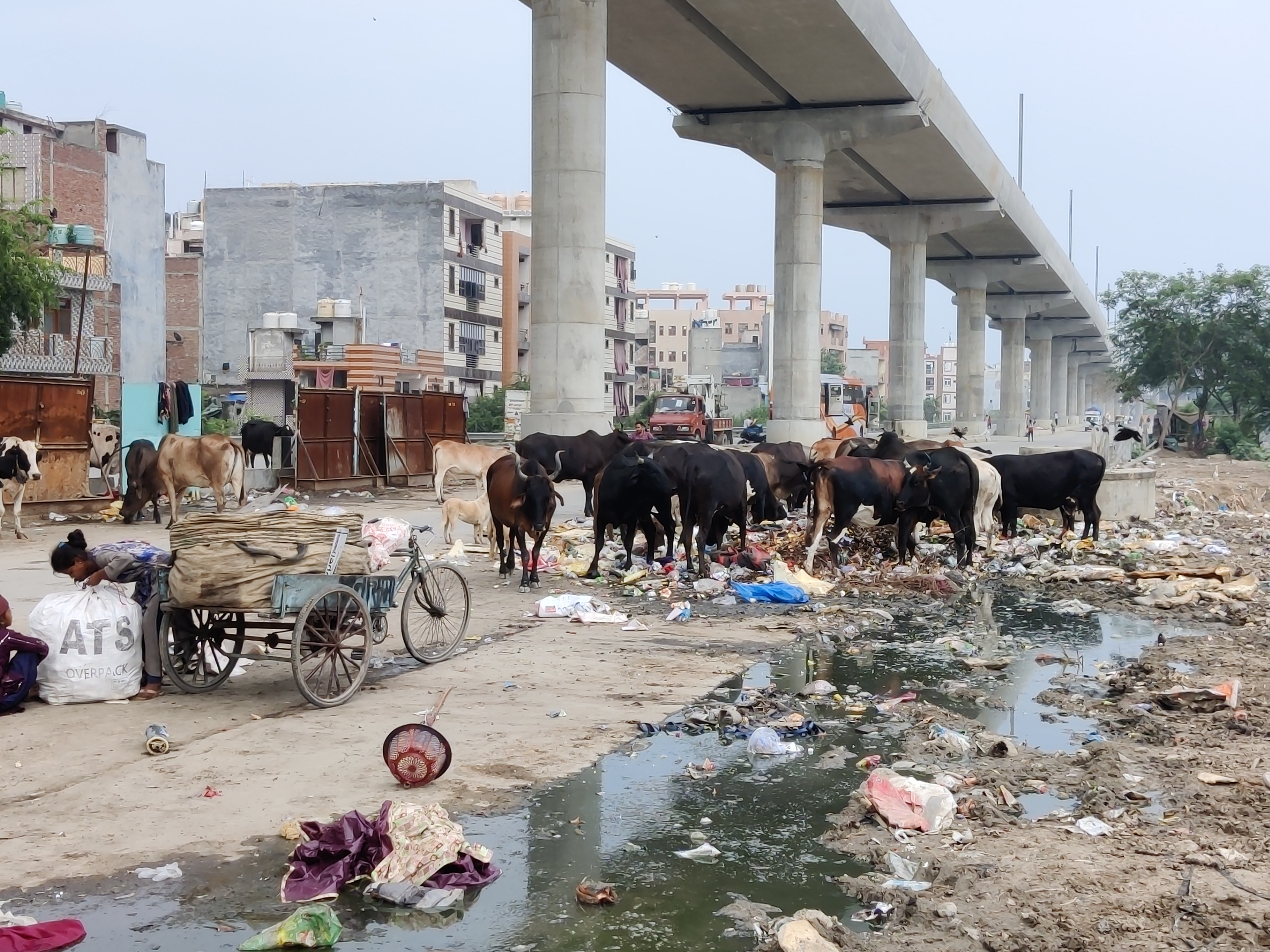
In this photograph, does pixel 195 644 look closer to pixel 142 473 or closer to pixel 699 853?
pixel 699 853

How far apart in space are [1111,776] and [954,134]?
35.5 metres

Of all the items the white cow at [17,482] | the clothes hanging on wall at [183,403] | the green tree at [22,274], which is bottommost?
the white cow at [17,482]

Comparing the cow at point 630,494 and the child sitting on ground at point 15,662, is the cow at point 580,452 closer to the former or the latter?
the cow at point 630,494

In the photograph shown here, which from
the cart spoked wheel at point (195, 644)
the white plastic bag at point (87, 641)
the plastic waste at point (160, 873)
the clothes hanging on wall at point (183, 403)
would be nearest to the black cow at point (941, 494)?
the cart spoked wheel at point (195, 644)

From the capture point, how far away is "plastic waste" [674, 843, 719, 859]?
6043 millimetres

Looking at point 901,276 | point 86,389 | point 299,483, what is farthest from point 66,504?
point 901,276

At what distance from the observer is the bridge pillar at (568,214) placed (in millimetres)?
23656

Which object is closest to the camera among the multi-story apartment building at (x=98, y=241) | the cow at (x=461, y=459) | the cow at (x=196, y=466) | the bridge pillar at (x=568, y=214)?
the cow at (x=196, y=466)

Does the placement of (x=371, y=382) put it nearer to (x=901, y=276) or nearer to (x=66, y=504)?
(x=901, y=276)

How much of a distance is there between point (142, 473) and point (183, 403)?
4.61m

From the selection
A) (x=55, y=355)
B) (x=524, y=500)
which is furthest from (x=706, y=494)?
(x=55, y=355)

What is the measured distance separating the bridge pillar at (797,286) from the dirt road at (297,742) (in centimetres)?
2672

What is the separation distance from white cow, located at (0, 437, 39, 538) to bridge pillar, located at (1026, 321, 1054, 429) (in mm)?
77974

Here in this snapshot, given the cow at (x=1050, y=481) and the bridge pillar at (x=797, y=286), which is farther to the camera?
the bridge pillar at (x=797, y=286)
